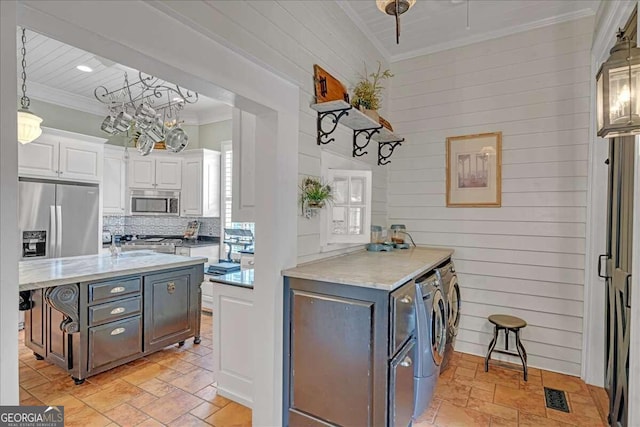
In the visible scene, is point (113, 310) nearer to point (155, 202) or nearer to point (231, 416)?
point (231, 416)

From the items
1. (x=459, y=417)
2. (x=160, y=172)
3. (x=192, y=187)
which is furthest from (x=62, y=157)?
(x=459, y=417)

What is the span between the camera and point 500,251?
10.4 feet

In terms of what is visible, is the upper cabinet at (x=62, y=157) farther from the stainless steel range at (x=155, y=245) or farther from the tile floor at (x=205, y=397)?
the tile floor at (x=205, y=397)

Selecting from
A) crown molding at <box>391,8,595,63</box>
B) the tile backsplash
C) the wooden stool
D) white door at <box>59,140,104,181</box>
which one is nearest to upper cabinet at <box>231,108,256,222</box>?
crown molding at <box>391,8,595,63</box>

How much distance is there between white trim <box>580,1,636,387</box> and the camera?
2637mm

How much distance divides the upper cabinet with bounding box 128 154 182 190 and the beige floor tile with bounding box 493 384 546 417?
5102 mm

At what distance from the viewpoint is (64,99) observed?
4.61 m

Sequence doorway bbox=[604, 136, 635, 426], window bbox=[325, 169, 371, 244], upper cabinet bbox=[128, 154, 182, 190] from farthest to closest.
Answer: upper cabinet bbox=[128, 154, 182, 190]
window bbox=[325, 169, 371, 244]
doorway bbox=[604, 136, 635, 426]

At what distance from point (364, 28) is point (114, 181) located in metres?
4.42

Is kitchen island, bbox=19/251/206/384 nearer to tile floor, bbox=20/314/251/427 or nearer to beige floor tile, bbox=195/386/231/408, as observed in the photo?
tile floor, bbox=20/314/251/427

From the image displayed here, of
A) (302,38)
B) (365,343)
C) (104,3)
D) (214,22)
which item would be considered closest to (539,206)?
(365,343)

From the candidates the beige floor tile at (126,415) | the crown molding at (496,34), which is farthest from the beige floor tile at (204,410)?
the crown molding at (496,34)

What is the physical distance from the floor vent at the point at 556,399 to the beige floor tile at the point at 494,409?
0.33 m

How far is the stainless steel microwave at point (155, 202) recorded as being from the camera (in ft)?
17.9
